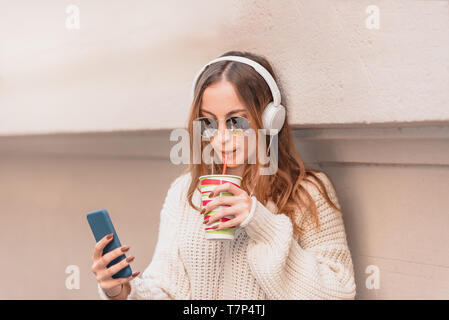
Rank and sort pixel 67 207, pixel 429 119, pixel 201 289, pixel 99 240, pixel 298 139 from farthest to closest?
pixel 67 207 < pixel 298 139 < pixel 201 289 < pixel 99 240 < pixel 429 119

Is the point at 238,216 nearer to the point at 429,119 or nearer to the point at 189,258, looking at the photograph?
the point at 189,258

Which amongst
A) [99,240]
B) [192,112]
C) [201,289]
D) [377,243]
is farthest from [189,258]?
[377,243]

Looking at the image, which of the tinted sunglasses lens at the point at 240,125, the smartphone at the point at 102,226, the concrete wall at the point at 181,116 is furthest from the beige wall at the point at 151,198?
the smartphone at the point at 102,226

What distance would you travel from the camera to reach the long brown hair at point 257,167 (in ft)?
3.84

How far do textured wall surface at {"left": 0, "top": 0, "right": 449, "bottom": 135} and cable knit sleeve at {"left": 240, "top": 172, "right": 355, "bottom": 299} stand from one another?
0.85 feet

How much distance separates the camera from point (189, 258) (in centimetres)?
126

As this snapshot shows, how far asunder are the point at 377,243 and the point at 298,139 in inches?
13.0

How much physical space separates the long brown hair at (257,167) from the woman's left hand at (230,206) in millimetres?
181

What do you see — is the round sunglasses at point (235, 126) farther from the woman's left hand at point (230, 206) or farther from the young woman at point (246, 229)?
the woman's left hand at point (230, 206)

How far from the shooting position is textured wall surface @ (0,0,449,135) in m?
1.03

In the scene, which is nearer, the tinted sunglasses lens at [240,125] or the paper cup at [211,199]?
the paper cup at [211,199]

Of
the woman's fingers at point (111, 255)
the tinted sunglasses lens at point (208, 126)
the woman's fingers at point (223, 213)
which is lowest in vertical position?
the woman's fingers at point (111, 255)

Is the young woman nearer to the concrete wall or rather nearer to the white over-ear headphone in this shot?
the white over-ear headphone

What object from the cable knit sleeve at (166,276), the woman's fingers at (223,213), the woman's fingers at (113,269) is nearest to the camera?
the woman's fingers at (223,213)
